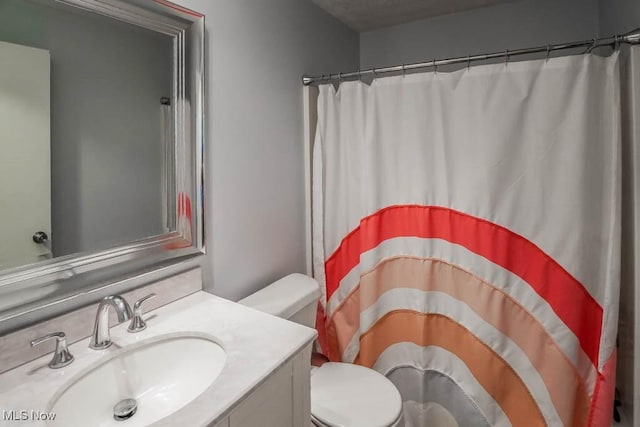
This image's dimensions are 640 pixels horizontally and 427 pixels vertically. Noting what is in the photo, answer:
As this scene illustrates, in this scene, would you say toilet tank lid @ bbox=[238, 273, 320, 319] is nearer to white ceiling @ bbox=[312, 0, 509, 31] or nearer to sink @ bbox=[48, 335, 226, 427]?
sink @ bbox=[48, 335, 226, 427]

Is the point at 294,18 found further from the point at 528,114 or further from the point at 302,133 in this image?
the point at 528,114

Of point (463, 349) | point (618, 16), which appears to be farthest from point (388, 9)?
point (463, 349)

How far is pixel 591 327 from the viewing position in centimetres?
137

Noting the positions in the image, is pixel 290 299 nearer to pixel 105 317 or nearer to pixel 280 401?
pixel 280 401

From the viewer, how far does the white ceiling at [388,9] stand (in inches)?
78.7

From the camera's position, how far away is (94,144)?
1036 mm

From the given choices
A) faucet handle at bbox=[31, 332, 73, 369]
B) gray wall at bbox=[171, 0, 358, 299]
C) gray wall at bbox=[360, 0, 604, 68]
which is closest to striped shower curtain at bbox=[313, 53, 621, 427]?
gray wall at bbox=[171, 0, 358, 299]

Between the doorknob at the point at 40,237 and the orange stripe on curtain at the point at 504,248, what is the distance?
1280 millimetres

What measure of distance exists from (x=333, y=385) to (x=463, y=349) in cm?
63

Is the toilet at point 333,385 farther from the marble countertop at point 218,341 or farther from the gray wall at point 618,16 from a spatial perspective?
the gray wall at point 618,16

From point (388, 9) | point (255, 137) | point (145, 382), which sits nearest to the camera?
point (145, 382)

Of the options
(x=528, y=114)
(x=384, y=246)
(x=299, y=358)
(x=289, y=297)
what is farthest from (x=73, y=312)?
(x=528, y=114)

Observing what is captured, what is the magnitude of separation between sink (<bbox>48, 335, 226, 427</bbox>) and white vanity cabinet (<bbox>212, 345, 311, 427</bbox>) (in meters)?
0.17

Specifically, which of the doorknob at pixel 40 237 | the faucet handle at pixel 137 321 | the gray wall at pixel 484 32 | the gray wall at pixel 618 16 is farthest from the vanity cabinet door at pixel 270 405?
the gray wall at pixel 484 32
